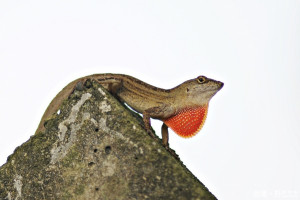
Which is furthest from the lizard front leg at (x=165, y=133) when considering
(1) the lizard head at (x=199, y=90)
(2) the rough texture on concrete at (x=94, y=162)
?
(2) the rough texture on concrete at (x=94, y=162)

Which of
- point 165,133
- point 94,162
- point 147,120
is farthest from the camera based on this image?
point 165,133

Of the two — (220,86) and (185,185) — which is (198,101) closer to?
(220,86)

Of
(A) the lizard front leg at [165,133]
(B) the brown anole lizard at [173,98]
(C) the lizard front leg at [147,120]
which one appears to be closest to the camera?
(C) the lizard front leg at [147,120]

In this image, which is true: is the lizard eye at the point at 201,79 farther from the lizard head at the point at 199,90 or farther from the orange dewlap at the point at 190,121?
the orange dewlap at the point at 190,121

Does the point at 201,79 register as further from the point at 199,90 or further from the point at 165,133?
the point at 165,133

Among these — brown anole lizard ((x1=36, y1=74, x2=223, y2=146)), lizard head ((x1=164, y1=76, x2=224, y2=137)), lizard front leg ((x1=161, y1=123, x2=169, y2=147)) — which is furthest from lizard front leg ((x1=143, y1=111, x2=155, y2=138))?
lizard front leg ((x1=161, y1=123, x2=169, y2=147))

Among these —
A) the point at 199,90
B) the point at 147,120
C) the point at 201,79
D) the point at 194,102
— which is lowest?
the point at 147,120

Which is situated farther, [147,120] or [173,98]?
[173,98]

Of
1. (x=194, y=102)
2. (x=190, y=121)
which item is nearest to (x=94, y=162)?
(x=190, y=121)
